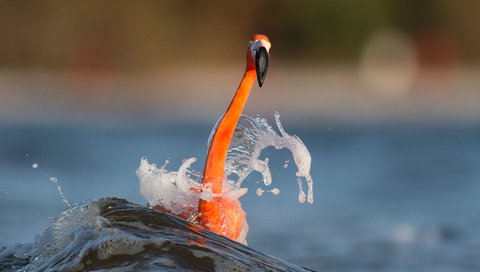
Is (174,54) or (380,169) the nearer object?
(380,169)

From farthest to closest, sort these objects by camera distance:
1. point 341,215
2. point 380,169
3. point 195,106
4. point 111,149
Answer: point 195,106, point 111,149, point 380,169, point 341,215

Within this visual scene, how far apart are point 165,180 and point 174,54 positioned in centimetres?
1921

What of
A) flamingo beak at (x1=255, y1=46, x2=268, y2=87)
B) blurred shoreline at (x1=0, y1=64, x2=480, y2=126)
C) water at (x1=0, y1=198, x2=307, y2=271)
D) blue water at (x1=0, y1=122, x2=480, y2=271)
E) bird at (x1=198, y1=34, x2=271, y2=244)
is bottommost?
water at (x1=0, y1=198, x2=307, y2=271)

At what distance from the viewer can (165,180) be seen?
4.48m

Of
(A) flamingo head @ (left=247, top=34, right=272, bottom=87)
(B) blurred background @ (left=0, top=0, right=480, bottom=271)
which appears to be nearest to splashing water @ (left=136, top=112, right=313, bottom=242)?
(A) flamingo head @ (left=247, top=34, right=272, bottom=87)

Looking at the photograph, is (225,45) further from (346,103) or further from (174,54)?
(346,103)

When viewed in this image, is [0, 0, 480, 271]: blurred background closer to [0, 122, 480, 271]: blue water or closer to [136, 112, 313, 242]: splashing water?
[0, 122, 480, 271]: blue water

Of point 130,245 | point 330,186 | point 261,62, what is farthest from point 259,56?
point 330,186

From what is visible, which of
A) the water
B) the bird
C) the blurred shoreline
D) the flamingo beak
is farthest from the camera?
the blurred shoreline

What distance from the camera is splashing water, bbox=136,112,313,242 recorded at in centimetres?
445

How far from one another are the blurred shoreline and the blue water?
142 cm

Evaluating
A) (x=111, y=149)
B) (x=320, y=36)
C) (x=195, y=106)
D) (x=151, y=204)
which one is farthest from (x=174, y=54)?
(x=151, y=204)

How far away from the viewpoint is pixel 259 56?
14.0 feet

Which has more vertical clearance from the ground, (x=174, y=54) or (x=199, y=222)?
(x=174, y=54)
